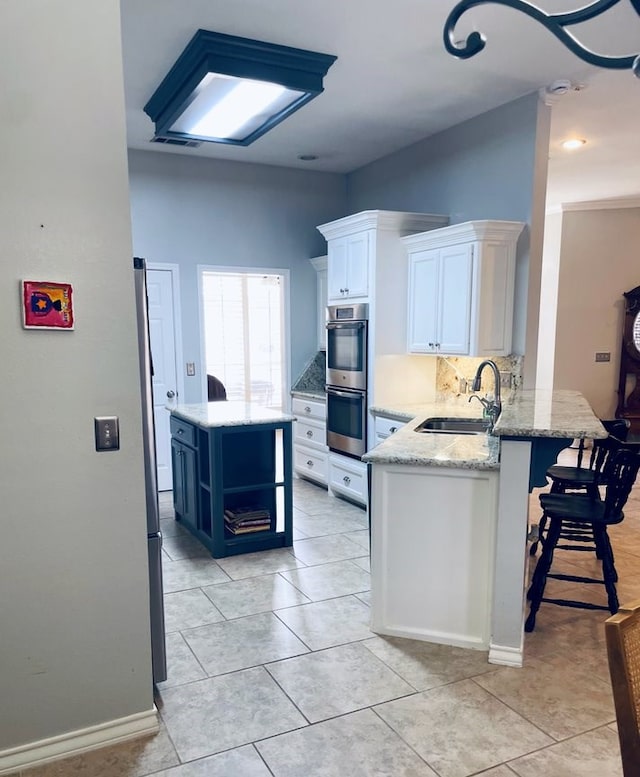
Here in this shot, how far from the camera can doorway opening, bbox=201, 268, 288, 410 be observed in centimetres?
755

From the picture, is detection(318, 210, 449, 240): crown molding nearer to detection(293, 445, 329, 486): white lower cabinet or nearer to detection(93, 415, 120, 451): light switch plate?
detection(293, 445, 329, 486): white lower cabinet

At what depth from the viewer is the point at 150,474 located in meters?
2.22

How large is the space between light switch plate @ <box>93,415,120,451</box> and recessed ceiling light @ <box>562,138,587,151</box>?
4534 millimetres

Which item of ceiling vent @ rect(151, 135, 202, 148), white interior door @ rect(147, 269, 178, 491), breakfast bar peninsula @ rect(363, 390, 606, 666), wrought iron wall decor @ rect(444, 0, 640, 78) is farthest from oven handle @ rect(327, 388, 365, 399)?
wrought iron wall decor @ rect(444, 0, 640, 78)

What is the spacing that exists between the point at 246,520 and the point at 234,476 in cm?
31

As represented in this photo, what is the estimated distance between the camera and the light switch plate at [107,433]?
1.92 meters

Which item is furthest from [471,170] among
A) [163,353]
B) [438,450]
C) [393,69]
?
[163,353]

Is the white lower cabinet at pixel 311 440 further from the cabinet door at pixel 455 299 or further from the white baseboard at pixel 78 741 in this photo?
the white baseboard at pixel 78 741

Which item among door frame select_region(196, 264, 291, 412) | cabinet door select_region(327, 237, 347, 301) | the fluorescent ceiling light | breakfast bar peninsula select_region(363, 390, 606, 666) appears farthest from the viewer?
door frame select_region(196, 264, 291, 412)

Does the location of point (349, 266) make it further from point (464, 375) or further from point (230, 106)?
point (230, 106)

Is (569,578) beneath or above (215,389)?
beneath

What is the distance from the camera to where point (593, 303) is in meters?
7.18

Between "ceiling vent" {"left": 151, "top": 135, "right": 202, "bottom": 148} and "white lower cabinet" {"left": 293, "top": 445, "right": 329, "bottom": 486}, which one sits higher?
"ceiling vent" {"left": 151, "top": 135, "right": 202, "bottom": 148}

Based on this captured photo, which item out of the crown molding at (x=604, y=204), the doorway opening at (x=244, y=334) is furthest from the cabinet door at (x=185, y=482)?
the crown molding at (x=604, y=204)
